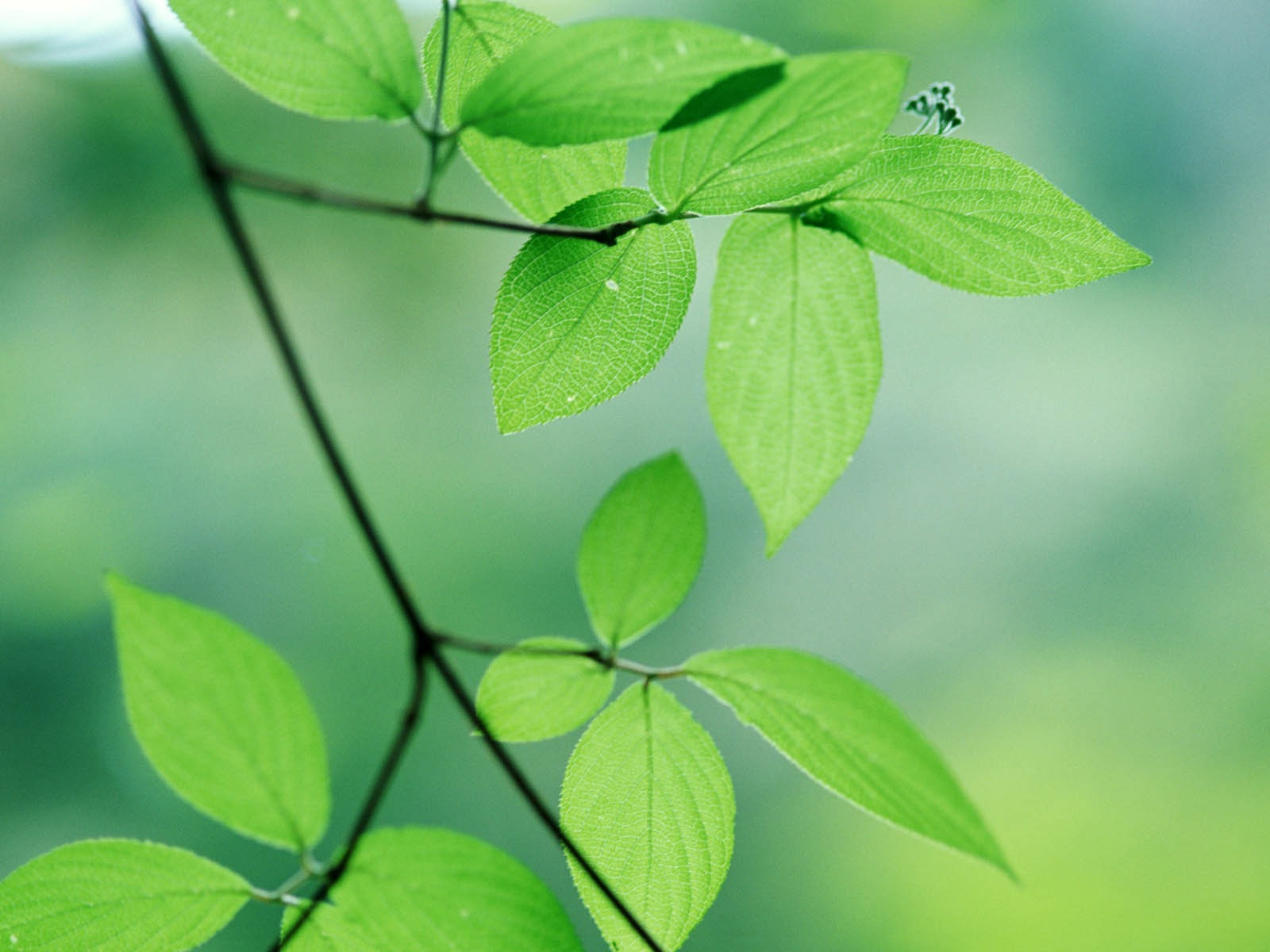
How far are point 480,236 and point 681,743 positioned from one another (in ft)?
12.2

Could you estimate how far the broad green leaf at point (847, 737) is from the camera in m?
0.21

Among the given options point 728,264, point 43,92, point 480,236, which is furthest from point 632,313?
point 43,92

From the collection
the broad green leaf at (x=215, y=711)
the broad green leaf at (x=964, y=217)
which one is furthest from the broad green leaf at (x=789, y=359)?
the broad green leaf at (x=215, y=711)

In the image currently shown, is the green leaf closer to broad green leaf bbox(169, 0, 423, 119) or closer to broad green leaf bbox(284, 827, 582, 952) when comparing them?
broad green leaf bbox(284, 827, 582, 952)

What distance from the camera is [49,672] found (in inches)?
119

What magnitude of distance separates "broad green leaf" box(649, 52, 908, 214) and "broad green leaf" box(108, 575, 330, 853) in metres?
0.16

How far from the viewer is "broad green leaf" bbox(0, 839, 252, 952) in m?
0.24

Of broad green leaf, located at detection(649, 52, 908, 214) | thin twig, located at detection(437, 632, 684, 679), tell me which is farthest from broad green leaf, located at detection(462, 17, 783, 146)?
thin twig, located at detection(437, 632, 684, 679)

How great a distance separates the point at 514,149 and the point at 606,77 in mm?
83

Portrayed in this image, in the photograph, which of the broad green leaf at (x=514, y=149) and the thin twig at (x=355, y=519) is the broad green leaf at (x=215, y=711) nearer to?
the thin twig at (x=355, y=519)

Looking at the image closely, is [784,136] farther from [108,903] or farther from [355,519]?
[108,903]

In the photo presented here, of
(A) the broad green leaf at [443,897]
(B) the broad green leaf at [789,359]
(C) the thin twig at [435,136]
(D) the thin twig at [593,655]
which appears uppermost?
(C) the thin twig at [435,136]

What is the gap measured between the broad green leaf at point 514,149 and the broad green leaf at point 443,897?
18 centimetres

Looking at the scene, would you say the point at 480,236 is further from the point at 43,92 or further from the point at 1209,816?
the point at 1209,816
